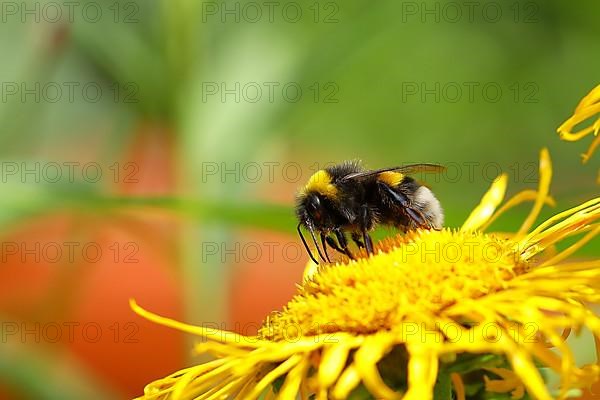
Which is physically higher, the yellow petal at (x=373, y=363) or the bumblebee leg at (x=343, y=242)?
the bumblebee leg at (x=343, y=242)

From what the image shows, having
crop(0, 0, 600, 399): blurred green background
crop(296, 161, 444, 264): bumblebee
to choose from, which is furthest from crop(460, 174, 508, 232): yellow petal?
crop(0, 0, 600, 399): blurred green background

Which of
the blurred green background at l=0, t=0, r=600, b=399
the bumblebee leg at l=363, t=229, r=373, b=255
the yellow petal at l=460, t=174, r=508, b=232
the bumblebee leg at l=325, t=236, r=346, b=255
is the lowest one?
the bumblebee leg at l=363, t=229, r=373, b=255

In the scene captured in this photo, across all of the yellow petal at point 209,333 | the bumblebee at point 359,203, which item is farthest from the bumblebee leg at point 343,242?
the yellow petal at point 209,333

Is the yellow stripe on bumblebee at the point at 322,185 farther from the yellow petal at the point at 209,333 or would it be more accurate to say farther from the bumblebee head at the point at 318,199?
the yellow petal at the point at 209,333

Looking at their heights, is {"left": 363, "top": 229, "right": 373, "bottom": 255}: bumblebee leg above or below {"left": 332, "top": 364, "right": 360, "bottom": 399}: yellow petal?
above

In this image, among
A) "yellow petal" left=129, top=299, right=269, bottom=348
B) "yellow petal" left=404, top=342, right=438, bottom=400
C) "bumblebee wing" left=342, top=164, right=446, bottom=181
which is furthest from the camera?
"bumblebee wing" left=342, top=164, right=446, bottom=181

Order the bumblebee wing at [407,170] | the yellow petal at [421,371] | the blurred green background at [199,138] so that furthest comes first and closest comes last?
the blurred green background at [199,138] → the bumblebee wing at [407,170] → the yellow petal at [421,371]

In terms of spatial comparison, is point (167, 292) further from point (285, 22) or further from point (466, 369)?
point (466, 369)

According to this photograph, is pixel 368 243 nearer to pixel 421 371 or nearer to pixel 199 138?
pixel 421 371

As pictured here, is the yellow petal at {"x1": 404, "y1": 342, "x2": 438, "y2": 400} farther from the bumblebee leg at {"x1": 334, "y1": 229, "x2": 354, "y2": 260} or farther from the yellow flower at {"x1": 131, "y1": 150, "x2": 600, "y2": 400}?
the bumblebee leg at {"x1": 334, "y1": 229, "x2": 354, "y2": 260}
